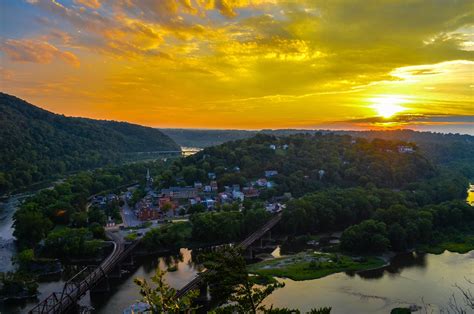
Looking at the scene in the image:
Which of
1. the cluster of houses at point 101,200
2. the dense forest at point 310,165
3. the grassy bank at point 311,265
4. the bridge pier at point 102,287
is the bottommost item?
the grassy bank at point 311,265

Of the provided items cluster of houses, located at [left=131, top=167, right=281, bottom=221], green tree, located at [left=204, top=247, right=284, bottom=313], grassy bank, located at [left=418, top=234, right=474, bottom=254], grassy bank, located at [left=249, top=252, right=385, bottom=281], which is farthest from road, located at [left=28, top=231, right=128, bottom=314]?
grassy bank, located at [left=418, top=234, right=474, bottom=254]

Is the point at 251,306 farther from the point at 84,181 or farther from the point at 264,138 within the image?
the point at 264,138

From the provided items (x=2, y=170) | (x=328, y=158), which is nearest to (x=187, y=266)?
(x=328, y=158)

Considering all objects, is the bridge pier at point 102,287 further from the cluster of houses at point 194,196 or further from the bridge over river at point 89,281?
the cluster of houses at point 194,196

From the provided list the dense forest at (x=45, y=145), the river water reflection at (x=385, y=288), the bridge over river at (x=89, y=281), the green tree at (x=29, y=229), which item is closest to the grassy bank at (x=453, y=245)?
the river water reflection at (x=385, y=288)

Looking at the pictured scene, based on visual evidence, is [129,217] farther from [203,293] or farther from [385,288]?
Answer: [385,288]

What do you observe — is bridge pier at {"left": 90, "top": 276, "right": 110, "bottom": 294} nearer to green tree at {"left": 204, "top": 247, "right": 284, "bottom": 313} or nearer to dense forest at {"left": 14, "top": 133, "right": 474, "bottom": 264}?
dense forest at {"left": 14, "top": 133, "right": 474, "bottom": 264}

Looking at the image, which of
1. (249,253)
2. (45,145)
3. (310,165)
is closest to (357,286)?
(249,253)
